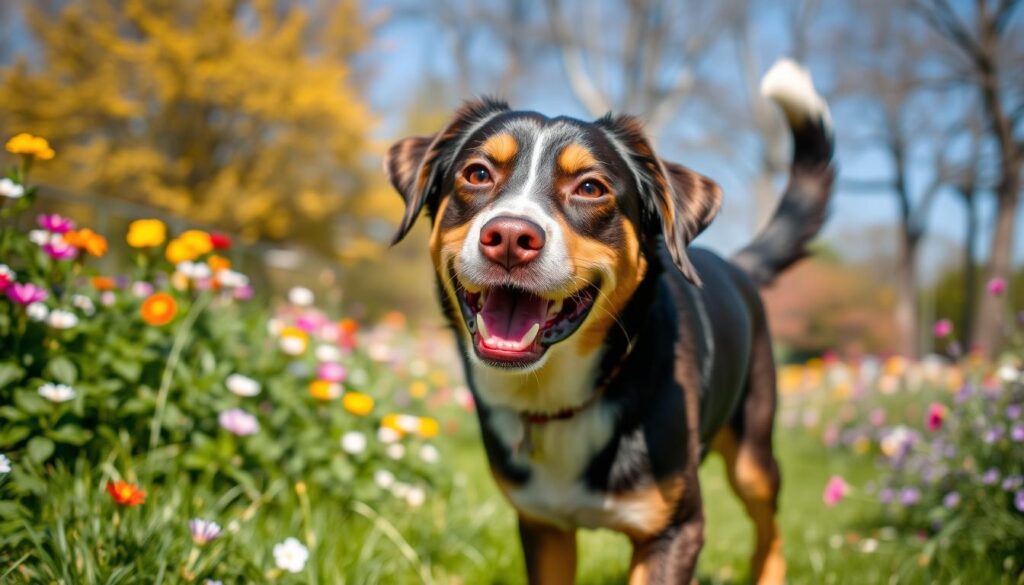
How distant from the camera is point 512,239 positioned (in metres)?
2.07

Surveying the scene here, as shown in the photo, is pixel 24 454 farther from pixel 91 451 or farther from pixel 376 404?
pixel 376 404

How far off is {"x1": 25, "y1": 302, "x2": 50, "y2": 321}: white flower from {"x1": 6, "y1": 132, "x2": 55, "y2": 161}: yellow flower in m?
0.52

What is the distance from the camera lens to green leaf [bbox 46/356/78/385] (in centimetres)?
276

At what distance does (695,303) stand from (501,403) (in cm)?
84

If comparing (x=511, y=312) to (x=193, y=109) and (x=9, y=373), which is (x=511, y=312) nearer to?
(x=9, y=373)

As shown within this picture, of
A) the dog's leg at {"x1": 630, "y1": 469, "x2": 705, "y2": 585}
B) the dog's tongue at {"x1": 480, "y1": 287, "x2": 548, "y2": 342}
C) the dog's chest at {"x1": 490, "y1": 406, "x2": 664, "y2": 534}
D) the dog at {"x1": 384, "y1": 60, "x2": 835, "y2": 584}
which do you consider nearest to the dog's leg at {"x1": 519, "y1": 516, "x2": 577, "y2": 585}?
the dog at {"x1": 384, "y1": 60, "x2": 835, "y2": 584}

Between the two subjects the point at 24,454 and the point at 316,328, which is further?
the point at 316,328

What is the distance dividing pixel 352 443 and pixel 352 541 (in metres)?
0.51

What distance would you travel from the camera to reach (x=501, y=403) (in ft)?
8.38

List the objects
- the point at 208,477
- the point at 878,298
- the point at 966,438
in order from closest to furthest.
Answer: the point at 208,477
the point at 966,438
the point at 878,298

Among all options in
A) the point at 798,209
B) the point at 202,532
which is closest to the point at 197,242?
the point at 202,532

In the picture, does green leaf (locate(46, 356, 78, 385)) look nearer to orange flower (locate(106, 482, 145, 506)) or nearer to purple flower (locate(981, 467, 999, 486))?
orange flower (locate(106, 482, 145, 506))

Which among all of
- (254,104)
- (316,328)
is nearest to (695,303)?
(316,328)

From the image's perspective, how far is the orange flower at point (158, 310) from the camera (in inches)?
127
